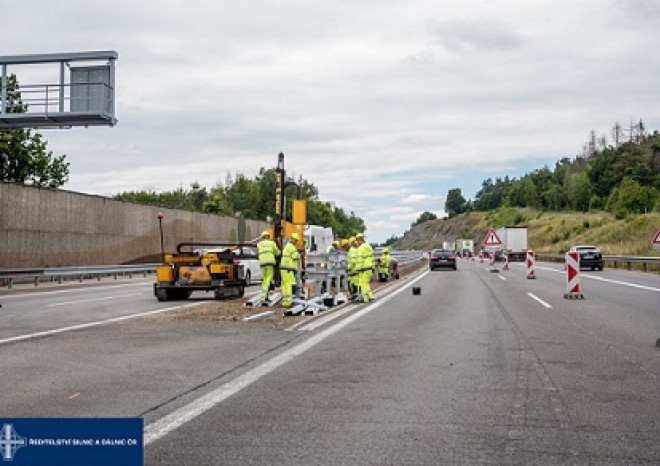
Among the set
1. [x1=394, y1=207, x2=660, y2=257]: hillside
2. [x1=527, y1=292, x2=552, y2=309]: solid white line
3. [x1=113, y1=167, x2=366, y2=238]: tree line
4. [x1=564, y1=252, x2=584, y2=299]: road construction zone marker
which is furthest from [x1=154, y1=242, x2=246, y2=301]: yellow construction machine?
[x1=113, y1=167, x2=366, y2=238]: tree line

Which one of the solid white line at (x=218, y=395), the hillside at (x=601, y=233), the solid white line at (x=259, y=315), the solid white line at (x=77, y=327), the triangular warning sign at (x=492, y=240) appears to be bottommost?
the solid white line at (x=218, y=395)

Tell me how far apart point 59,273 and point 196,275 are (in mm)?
13498

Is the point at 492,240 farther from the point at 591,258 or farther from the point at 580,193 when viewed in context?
the point at 580,193

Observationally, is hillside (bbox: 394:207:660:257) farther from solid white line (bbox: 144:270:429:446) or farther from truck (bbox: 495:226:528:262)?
solid white line (bbox: 144:270:429:446)

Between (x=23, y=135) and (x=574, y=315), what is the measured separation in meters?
49.9

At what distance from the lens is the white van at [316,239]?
125 feet

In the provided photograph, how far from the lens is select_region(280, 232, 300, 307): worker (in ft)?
56.7

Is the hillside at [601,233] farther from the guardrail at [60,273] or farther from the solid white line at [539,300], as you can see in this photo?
the solid white line at [539,300]

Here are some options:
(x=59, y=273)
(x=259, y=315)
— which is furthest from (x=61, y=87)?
(x=259, y=315)

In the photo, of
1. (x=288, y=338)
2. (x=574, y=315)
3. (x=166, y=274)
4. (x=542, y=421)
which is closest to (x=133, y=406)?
(x=542, y=421)

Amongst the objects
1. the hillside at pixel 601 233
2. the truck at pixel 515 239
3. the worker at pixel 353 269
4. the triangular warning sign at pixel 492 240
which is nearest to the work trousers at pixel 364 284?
the worker at pixel 353 269

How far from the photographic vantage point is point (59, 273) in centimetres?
3238

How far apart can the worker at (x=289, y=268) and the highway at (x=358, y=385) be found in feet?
7.64

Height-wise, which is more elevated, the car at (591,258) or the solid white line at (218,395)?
the car at (591,258)
